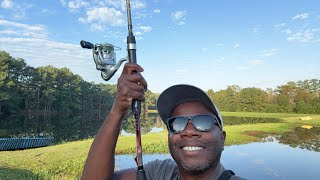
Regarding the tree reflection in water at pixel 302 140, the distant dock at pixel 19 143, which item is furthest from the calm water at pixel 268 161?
the distant dock at pixel 19 143

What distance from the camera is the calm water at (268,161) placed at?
2059 centimetres

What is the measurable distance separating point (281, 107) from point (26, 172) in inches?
4035

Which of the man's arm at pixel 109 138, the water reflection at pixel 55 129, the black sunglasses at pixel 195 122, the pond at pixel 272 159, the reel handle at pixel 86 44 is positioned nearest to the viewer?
the man's arm at pixel 109 138

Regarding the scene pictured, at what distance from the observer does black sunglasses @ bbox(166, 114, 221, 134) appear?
8.61ft

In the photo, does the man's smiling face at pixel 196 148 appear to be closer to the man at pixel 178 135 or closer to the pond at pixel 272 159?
the man at pixel 178 135

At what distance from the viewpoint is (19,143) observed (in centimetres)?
3027

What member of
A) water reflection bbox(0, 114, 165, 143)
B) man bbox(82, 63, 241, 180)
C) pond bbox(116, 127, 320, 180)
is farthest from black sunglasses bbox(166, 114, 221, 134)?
water reflection bbox(0, 114, 165, 143)

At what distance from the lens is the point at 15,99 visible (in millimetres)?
76250

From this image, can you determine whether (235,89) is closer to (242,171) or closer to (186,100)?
(242,171)

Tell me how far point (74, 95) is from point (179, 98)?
9932cm

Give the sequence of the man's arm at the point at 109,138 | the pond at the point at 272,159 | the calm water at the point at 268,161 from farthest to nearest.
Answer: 1. the pond at the point at 272,159
2. the calm water at the point at 268,161
3. the man's arm at the point at 109,138

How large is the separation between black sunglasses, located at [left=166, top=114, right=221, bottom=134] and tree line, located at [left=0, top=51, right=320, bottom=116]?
224 ft

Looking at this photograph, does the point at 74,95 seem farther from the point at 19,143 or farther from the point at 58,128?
the point at 19,143

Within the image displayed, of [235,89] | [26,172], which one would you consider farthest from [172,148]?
[235,89]
